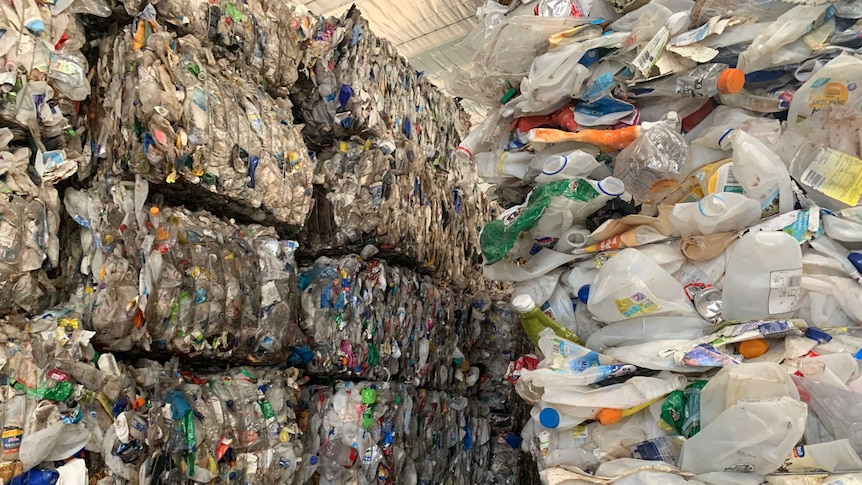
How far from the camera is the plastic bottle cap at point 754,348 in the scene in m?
1.20

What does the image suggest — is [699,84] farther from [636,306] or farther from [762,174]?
[636,306]

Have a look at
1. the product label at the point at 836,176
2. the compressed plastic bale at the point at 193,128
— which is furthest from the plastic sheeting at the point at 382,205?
the product label at the point at 836,176

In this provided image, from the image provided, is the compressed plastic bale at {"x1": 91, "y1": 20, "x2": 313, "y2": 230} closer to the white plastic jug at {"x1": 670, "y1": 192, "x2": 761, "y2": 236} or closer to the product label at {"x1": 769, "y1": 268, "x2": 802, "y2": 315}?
the white plastic jug at {"x1": 670, "y1": 192, "x2": 761, "y2": 236}

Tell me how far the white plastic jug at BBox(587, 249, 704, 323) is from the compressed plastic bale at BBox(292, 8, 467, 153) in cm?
104

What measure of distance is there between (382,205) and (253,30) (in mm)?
658

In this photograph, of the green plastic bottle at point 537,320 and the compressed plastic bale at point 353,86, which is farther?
the compressed plastic bale at point 353,86

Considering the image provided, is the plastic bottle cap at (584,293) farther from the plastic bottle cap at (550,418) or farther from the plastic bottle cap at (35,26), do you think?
the plastic bottle cap at (35,26)

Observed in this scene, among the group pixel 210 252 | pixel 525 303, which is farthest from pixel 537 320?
pixel 210 252

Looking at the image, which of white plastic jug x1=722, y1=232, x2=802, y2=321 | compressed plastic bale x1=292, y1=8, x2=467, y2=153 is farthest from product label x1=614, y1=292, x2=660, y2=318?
compressed plastic bale x1=292, y1=8, x2=467, y2=153

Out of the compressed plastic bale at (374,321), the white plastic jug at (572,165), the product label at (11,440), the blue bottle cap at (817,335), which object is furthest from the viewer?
the compressed plastic bale at (374,321)

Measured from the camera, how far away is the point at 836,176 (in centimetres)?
124

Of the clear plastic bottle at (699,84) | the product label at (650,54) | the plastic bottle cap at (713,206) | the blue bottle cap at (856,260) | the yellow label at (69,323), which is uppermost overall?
the product label at (650,54)

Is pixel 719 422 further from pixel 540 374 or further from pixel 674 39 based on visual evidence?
pixel 674 39

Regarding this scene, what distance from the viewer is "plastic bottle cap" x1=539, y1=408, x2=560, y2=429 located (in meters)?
1.32
